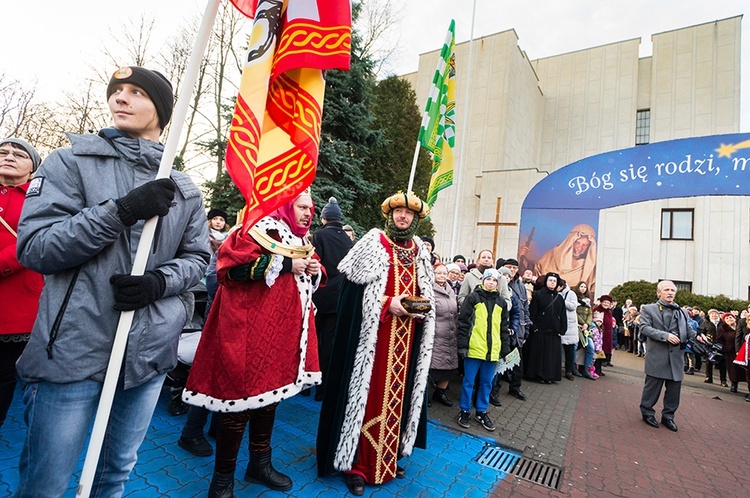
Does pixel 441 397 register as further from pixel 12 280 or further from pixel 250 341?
pixel 12 280

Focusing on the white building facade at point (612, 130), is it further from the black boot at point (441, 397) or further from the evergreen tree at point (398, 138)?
the black boot at point (441, 397)

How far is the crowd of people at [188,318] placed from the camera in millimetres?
1456

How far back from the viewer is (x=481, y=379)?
4.86m

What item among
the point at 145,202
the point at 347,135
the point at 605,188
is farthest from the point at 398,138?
the point at 145,202

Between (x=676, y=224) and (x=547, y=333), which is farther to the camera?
(x=676, y=224)

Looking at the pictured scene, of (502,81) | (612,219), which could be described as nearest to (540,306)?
(612,219)

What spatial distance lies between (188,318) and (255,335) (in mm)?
533

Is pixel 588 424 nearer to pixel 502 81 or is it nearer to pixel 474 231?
pixel 474 231

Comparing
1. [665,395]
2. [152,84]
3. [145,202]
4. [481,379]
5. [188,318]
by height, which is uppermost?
[152,84]

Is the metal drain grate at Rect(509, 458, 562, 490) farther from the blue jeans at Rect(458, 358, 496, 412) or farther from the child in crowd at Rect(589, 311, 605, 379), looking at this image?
the child in crowd at Rect(589, 311, 605, 379)

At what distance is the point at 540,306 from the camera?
7.74 metres

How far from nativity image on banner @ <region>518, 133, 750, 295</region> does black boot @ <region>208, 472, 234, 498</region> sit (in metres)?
8.86

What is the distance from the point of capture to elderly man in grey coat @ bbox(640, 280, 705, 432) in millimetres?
5578

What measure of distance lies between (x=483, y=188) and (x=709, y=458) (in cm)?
1799
